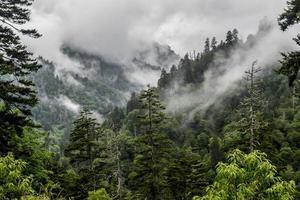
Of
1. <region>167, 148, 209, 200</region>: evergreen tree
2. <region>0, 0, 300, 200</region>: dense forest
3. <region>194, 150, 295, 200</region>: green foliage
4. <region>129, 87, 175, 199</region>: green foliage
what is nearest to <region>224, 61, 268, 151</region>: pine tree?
<region>0, 0, 300, 200</region>: dense forest

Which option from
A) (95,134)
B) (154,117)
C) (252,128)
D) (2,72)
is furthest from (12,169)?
Answer: (95,134)

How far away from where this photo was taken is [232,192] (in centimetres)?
1292

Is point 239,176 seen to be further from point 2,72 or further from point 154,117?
point 154,117

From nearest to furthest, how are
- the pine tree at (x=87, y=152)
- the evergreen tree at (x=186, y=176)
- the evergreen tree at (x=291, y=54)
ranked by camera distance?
the evergreen tree at (x=291, y=54) < the pine tree at (x=87, y=152) < the evergreen tree at (x=186, y=176)

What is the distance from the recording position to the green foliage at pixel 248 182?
1266 cm

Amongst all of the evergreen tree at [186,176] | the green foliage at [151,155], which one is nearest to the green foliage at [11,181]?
the green foliage at [151,155]

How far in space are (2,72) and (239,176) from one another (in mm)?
14569

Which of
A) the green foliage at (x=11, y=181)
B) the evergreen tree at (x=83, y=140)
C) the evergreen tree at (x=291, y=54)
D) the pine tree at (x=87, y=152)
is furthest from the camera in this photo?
the pine tree at (x=87, y=152)

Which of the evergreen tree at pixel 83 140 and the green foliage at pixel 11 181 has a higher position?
the evergreen tree at pixel 83 140

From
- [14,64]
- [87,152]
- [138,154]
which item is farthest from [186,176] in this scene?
[14,64]

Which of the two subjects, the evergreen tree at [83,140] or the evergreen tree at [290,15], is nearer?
the evergreen tree at [290,15]

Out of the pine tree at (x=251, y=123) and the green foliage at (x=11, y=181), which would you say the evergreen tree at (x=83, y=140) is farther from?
the green foliage at (x=11, y=181)

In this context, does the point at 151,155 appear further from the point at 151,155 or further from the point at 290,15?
the point at 290,15

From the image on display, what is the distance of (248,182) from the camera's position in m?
13.2
